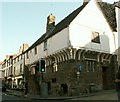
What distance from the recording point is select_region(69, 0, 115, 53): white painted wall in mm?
24797

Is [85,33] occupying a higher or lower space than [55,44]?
higher

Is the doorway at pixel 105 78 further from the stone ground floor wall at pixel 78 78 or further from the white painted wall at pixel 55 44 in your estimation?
the white painted wall at pixel 55 44

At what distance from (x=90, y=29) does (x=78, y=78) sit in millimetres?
5736

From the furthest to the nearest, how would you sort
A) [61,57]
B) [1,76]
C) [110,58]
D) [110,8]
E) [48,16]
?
[1,76]
[48,16]
[110,8]
[110,58]
[61,57]

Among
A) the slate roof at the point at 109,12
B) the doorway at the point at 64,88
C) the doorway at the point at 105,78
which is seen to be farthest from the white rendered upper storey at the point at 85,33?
the doorway at the point at 64,88

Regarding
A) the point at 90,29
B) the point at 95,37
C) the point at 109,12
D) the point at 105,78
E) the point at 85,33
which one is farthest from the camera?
the point at 109,12

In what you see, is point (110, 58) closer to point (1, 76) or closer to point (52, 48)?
point (52, 48)

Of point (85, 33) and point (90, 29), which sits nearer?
point (85, 33)

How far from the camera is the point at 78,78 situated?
24266mm

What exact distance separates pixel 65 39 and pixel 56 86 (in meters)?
5.80

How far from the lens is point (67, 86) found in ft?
80.7

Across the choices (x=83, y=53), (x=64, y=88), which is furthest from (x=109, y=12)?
(x=64, y=88)

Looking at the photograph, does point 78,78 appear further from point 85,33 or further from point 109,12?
point 109,12

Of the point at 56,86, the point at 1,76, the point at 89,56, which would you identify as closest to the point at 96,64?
the point at 89,56
